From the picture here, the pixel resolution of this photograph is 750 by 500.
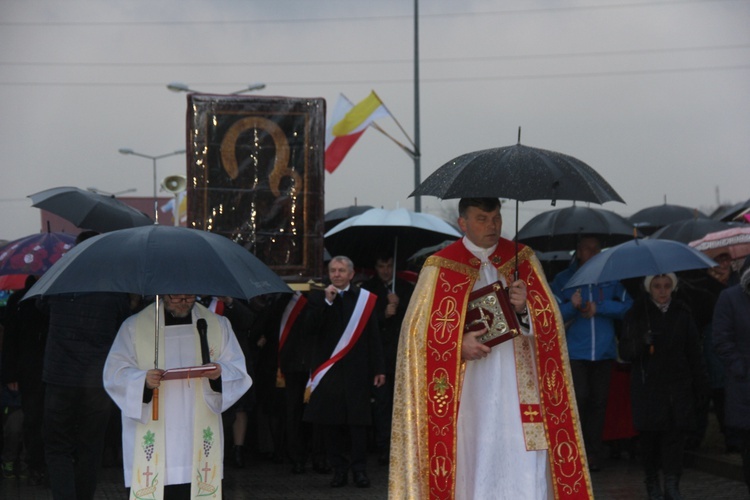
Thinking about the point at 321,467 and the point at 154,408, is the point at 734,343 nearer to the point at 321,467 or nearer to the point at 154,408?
the point at 154,408

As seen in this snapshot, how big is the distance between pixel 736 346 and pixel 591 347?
275 centimetres

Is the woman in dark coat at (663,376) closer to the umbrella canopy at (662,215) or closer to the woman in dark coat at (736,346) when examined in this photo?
the woman in dark coat at (736,346)

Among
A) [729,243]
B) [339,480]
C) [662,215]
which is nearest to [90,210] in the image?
[339,480]

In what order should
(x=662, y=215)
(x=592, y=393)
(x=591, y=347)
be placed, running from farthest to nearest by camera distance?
(x=662, y=215) < (x=592, y=393) < (x=591, y=347)

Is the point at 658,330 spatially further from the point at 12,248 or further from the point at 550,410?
the point at 12,248

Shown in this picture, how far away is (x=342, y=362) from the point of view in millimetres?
11148

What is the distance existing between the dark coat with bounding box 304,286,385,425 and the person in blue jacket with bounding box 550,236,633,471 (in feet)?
5.83

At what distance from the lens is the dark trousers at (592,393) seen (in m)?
11.4

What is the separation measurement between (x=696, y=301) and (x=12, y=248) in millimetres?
6083

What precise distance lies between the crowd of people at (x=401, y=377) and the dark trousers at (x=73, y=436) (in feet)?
0.04

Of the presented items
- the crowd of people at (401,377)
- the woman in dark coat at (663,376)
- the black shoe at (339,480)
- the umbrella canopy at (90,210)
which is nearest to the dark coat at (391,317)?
the crowd of people at (401,377)

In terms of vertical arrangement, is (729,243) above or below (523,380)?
above

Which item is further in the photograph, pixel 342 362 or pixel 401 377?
pixel 342 362

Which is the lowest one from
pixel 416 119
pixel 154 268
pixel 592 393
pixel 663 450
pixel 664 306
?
pixel 663 450
